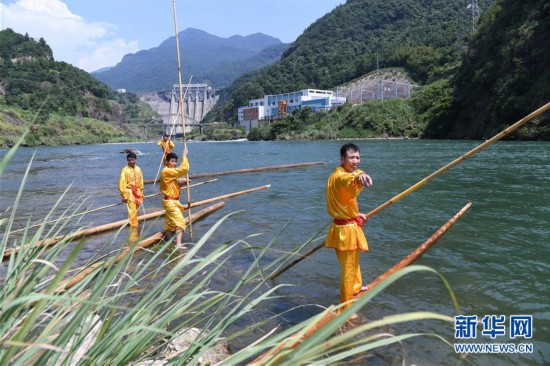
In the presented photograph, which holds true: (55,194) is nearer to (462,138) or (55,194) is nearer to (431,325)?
(431,325)

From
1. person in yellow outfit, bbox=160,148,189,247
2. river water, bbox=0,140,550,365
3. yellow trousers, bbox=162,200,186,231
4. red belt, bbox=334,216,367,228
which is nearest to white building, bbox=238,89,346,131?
river water, bbox=0,140,550,365

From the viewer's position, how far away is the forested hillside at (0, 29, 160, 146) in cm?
9131

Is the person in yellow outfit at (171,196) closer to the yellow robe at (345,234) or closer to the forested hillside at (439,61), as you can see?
the yellow robe at (345,234)

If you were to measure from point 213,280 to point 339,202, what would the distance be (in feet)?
9.76

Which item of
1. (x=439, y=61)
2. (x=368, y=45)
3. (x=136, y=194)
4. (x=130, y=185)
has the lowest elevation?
(x=136, y=194)

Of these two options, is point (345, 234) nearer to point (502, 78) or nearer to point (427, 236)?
point (427, 236)

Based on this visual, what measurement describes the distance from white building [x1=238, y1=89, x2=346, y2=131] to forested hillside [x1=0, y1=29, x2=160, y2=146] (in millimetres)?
37343

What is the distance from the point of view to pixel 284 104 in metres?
113

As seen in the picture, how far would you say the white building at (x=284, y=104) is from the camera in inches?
4045

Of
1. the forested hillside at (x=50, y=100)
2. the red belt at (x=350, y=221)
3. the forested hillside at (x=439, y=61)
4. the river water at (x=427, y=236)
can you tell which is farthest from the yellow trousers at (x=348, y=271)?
the forested hillside at (x=50, y=100)

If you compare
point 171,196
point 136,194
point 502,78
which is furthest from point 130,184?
point 502,78

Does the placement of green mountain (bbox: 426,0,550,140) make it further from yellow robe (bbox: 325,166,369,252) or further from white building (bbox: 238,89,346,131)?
white building (bbox: 238,89,346,131)

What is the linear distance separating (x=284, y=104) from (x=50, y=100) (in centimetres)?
6115

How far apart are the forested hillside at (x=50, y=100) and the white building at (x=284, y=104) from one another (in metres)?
37.3
